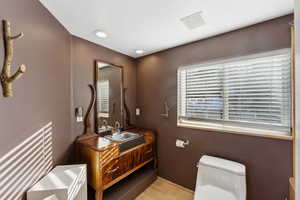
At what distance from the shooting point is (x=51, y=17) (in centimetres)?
135

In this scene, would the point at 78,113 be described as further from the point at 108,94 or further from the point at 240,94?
the point at 240,94

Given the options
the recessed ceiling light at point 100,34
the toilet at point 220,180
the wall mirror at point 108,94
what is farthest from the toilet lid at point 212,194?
the recessed ceiling light at point 100,34

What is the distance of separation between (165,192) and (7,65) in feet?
7.64

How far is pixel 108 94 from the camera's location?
221 cm

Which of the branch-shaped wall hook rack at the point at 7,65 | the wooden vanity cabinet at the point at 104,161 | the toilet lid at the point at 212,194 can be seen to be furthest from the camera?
the wooden vanity cabinet at the point at 104,161

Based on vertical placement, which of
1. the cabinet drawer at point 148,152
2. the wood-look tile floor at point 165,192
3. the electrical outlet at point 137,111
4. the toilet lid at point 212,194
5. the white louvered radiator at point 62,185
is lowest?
the wood-look tile floor at point 165,192

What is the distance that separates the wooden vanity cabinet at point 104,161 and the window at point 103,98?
15.4 inches

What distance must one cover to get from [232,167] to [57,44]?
7.93ft

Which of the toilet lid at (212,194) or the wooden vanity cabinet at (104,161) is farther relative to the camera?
the wooden vanity cabinet at (104,161)

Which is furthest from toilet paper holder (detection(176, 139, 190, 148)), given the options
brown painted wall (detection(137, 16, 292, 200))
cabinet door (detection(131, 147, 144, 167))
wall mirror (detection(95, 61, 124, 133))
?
wall mirror (detection(95, 61, 124, 133))

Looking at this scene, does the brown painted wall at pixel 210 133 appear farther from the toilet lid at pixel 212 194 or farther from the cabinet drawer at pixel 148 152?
the toilet lid at pixel 212 194

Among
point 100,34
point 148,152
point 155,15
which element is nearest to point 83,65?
point 100,34

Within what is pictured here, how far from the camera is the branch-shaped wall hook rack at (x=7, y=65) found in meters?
0.85

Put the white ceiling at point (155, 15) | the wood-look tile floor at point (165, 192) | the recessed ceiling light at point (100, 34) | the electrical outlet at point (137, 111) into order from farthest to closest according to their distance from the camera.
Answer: the electrical outlet at point (137, 111), the wood-look tile floor at point (165, 192), the recessed ceiling light at point (100, 34), the white ceiling at point (155, 15)
